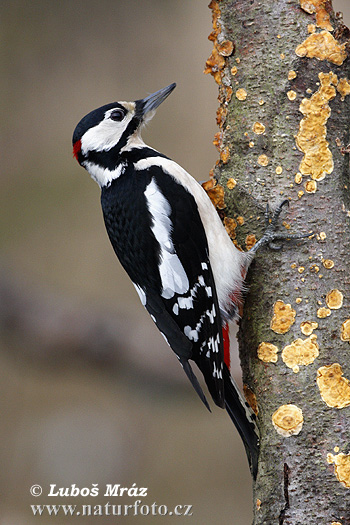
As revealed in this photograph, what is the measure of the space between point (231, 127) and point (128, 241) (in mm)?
449

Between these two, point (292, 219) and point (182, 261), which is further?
point (182, 261)

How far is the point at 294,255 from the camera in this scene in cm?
165

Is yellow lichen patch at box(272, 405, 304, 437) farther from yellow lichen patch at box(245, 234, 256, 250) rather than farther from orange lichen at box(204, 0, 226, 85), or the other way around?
orange lichen at box(204, 0, 226, 85)

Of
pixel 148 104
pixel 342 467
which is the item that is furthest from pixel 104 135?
pixel 342 467

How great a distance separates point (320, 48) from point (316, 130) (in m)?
0.22

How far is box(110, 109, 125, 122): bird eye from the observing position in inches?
80.4

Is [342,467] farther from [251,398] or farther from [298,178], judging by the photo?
[298,178]

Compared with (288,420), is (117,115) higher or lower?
higher

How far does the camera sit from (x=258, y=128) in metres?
1.73

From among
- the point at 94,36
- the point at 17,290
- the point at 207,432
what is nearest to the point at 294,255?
the point at 17,290

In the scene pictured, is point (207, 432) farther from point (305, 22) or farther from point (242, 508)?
point (305, 22)

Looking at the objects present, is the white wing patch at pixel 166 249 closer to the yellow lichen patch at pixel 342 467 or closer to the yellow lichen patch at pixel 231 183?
the yellow lichen patch at pixel 231 183

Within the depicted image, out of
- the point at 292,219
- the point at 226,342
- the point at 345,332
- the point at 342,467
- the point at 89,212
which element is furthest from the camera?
the point at 89,212

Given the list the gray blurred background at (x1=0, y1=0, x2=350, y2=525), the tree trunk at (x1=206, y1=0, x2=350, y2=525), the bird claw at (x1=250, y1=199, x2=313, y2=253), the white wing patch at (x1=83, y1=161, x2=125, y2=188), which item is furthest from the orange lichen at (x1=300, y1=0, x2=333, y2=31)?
the gray blurred background at (x1=0, y1=0, x2=350, y2=525)
